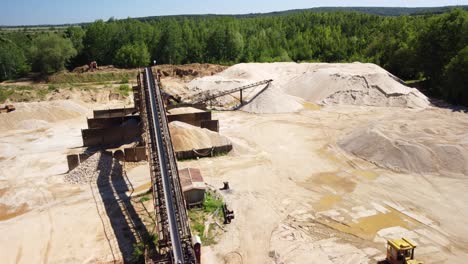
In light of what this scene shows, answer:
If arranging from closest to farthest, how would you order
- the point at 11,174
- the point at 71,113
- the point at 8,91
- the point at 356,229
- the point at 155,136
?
the point at 356,229
the point at 155,136
the point at 11,174
the point at 71,113
the point at 8,91

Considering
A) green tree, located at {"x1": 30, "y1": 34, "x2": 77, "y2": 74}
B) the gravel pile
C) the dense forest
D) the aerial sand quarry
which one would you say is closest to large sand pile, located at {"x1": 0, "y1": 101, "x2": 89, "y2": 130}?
the aerial sand quarry

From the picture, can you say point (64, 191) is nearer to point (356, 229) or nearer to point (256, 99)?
point (356, 229)

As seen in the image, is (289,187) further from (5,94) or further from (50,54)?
(50,54)

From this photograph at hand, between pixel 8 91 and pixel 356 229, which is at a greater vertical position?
pixel 8 91

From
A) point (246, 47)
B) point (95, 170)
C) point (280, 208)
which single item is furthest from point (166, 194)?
point (246, 47)

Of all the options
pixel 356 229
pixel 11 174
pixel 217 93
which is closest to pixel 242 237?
pixel 356 229

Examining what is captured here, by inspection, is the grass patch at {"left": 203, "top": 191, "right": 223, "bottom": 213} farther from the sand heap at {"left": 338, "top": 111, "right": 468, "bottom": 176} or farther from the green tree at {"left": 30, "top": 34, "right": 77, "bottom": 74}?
the green tree at {"left": 30, "top": 34, "right": 77, "bottom": 74}
